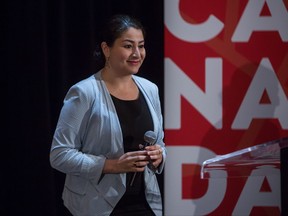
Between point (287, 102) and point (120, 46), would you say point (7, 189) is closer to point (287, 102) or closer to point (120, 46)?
point (120, 46)

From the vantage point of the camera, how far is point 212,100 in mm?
3426

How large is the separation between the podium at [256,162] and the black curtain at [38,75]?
1623 millimetres

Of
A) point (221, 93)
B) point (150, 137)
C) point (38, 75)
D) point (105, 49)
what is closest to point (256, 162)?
point (150, 137)

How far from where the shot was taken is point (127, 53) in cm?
235

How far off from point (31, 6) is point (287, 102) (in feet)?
5.36

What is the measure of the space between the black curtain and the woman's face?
1.09m

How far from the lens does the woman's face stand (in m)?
2.34

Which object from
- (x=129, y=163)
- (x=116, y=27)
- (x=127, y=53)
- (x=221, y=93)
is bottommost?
(x=129, y=163)

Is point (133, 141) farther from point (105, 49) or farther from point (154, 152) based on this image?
point (105, 49)

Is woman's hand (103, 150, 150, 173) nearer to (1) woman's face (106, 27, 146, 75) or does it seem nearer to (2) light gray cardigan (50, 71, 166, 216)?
(2) light gray cardigan (50, 71, 166, 216)

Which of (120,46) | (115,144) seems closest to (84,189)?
(115,144)

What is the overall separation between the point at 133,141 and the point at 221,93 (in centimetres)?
129

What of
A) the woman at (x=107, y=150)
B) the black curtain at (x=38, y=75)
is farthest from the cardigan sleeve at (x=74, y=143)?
the black curtain at (x=38, y=75)

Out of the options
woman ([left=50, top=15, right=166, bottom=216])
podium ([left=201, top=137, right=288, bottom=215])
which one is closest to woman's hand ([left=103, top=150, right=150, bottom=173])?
woman ([left=50, top=15, right=166, bottom=216])
